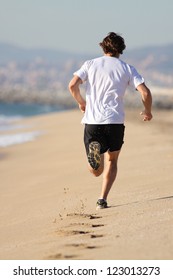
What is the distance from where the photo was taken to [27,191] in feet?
32.1

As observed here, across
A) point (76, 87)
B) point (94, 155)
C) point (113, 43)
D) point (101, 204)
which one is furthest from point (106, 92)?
point (101, 204)

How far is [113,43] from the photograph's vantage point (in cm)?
675

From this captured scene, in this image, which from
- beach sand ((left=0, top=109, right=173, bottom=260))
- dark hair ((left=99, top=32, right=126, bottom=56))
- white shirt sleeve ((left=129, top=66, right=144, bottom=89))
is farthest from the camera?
dark hair ((left=99, top=32, right=126, bottom=56))

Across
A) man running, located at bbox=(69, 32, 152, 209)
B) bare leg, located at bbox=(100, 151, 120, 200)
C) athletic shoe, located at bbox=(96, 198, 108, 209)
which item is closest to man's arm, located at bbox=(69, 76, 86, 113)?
man running, located at bbox=(69, 32, 152, 209)

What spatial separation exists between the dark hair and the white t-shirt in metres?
0.08

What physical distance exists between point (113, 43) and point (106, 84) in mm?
368

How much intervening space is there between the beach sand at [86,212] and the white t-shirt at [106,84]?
846 mm

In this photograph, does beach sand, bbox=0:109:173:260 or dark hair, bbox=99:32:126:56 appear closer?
beach sand, bbox=0:109:173:260

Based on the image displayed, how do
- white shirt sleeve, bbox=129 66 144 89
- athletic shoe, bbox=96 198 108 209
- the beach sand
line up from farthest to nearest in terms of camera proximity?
athletic shoe, bbox=96 198 108 209, white shirt sleeve, bbox=129 66 144 89, the beach sand

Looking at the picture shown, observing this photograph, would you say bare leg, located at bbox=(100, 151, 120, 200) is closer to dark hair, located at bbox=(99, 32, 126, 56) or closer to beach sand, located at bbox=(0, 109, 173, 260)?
beach sand, located at bbox=(0, 109, 173, 260)

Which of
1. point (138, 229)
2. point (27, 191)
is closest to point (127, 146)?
point (27, 191)

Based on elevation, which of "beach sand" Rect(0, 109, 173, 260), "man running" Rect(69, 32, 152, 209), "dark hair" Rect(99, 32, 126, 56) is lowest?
"beach sand" Rect(0, 109, 173, 260)

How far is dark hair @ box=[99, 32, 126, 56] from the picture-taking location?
22.1 feet

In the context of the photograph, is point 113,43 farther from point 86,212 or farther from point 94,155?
point 86,212
